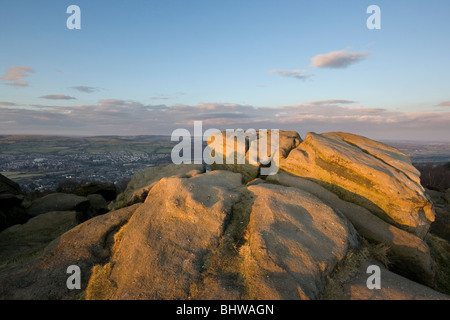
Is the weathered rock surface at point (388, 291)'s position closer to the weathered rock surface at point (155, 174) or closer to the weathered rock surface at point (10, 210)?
the weathered rock surface at point (155, 174)

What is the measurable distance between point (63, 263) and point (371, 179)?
48.9 feet

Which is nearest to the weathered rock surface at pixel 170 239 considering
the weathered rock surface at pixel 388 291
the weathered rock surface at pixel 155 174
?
the weathered rock surface at pixel 388 291

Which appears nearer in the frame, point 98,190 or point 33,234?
point 33,234

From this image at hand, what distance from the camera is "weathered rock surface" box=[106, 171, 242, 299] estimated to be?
7.27 meters

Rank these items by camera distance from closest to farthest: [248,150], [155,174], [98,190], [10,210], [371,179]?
[371,179], [248,150], [155,174], [10,210], [98,190]

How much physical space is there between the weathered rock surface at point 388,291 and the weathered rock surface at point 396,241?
2.93 m

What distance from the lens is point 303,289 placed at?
6.97 m

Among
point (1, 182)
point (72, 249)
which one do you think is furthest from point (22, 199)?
point (72, 249)

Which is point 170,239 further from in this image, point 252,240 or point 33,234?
point 33,234

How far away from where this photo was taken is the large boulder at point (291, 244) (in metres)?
7.12

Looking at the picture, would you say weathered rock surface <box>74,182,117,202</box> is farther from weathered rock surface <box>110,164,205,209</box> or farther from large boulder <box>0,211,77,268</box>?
weathered rock surface <box>110,164,205,209</box>

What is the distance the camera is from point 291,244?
8625 mm

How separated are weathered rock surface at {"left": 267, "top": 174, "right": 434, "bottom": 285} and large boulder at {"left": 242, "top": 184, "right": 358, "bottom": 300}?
1.81 m

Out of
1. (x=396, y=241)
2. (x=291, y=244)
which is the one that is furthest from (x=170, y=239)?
(x=396, y=241)
